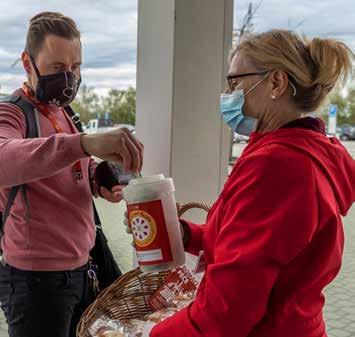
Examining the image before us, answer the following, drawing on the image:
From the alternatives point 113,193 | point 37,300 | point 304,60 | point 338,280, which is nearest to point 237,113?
point 304,60

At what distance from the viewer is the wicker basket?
116 centimetres

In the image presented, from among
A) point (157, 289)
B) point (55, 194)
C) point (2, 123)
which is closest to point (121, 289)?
point (157, 289)

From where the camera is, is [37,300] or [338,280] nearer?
[37,300]

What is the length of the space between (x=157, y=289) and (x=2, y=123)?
566 mm

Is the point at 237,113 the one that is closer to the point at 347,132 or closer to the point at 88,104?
the point at 88,104

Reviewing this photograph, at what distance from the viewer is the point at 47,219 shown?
1158 mm

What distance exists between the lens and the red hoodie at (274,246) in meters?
0.80

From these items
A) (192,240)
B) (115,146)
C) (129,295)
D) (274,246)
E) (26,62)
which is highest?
(26,62)

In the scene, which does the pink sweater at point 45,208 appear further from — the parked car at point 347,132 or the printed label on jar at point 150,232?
the parked car at point 347,132

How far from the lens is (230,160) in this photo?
61.9 inches

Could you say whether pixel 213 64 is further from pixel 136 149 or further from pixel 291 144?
pixel 291 144

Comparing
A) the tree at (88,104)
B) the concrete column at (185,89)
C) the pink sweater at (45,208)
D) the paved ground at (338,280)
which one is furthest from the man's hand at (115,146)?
the paved ground at (338,280)

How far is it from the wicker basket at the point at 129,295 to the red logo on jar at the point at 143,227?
0.23m

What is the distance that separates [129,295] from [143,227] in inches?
12.0
